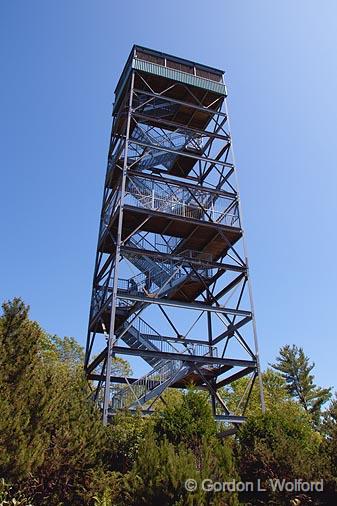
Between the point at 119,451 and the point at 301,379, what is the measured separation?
132 ft

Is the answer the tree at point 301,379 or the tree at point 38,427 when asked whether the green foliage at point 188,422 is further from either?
the tree at point 301,379

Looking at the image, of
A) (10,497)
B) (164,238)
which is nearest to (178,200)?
(164,238)

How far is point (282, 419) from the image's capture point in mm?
13656

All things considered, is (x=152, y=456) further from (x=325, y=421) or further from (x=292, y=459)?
(x=325, y=421)

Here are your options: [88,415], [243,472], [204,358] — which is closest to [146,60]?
[204,358]

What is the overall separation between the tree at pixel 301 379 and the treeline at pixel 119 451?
35632 millimetres

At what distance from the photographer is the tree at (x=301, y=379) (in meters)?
46.0

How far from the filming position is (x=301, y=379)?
157 ft

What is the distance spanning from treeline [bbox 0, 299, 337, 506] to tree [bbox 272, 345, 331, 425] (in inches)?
1403

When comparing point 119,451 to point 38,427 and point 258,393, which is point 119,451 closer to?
point 38,427

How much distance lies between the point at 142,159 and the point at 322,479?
16971 mm

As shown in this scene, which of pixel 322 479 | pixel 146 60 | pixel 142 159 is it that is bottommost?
pixel 322 479

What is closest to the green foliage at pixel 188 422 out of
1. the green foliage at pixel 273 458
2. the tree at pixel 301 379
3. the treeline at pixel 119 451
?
the treeline at pixel 119 451

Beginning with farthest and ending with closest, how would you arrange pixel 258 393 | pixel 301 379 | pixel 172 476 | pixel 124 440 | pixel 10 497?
pixel 301 379 < pixel 258 393 < pixel 124 440 < pixel 10 497 < pixel 172 476
